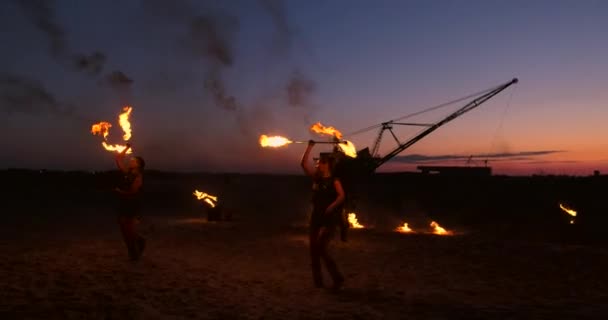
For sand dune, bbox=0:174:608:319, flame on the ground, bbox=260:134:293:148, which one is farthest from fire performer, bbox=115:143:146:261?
flame on the ground, bbox=260:134:293:148

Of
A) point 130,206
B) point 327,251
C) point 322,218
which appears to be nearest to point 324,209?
point 322,218

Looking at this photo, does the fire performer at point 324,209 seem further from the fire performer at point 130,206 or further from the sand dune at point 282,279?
the fire performer at point 130,206

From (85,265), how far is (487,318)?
6.98m

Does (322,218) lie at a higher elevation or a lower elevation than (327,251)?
higher

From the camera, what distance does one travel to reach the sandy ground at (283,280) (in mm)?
6648

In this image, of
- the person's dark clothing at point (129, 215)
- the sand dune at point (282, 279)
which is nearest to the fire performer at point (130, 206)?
the person's dark clothing at point (129, 215)

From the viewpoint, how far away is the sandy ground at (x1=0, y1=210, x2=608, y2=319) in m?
6.65

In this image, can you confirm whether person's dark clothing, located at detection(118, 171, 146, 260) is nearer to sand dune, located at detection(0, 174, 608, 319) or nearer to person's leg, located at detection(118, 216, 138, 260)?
person's leg, located at detection(118, 216, 138, 260)

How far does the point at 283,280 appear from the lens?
8953 millimetres

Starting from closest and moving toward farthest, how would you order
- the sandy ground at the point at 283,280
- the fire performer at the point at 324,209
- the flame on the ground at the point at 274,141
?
1. the sandy ground at the point at 283,280
2. the fire performer at the point at 324,209
3. the flame on the ground at the point at 274,141

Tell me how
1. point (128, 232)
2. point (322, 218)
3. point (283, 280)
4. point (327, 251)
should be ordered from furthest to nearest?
point (128, 232), point (283, 280), point (327, 251), point (322, 218)

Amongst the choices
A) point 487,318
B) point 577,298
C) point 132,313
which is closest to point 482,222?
point 577,298

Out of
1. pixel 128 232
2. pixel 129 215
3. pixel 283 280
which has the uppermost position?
pixel 129 215

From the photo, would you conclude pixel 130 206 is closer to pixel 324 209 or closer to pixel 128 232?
pixel 128 232
